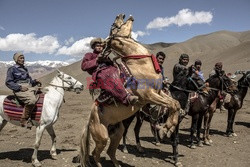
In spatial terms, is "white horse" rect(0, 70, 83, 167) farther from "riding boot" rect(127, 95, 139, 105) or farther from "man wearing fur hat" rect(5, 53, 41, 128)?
"riding boot" rect(127, 95, 139, 105)

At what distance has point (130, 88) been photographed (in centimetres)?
423

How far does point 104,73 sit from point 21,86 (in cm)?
280

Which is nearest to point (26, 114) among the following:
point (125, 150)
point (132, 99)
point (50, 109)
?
point (50, 109)

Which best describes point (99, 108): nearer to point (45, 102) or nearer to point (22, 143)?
point (45, 102)

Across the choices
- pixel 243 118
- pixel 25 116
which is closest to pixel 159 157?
pixel 25 116

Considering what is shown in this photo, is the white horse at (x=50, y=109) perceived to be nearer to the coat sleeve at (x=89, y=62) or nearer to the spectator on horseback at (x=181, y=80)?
the coat sleeve at (x=89, y=62)

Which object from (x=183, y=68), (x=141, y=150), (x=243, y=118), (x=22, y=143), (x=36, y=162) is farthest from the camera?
(x=243, y=118)

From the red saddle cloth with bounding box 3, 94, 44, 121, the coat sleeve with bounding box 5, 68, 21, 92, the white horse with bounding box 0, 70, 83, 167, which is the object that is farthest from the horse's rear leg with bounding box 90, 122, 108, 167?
the coat sleeve with bounding box 5, 68, 21, 92

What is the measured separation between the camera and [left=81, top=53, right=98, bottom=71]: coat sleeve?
15.0 ft

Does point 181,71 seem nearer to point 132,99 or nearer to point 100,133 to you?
point 132,99

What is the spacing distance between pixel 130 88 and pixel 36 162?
11.4ft

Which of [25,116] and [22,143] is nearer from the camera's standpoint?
[25,116]

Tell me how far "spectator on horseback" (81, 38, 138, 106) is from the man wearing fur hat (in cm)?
→ 221

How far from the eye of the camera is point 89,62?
4.60 meters
